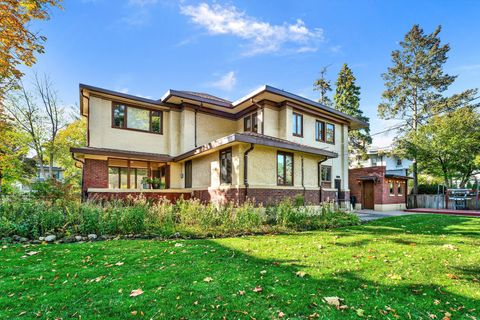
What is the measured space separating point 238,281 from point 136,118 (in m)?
12.0

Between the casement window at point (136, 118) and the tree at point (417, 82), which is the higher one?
the tree at point (417, 82)

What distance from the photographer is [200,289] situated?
3359mm

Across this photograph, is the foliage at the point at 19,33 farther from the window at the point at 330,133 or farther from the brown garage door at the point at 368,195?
the brown garage door at the point at 368,195

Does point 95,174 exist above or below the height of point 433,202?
above

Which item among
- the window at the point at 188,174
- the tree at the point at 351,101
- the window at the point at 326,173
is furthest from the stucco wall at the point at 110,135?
the tree at the point at 351,101

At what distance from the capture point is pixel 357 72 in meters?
26.7

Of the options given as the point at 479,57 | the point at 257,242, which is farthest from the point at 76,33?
the point at 479,57

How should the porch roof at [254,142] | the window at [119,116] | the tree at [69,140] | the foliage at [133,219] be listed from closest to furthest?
the foliage at [133,219] → the porch roof at [254,142] → the window at [119,116] → the tree at [69,140]

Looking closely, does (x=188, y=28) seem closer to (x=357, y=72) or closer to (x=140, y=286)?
(x=140, y=286)

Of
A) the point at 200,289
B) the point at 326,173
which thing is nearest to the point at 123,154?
the point at 200,289

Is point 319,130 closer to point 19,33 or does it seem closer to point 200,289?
point 200,289

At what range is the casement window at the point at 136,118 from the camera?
1280cm

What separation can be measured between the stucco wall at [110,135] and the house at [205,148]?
4 centimetres

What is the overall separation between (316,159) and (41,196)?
1237cm
